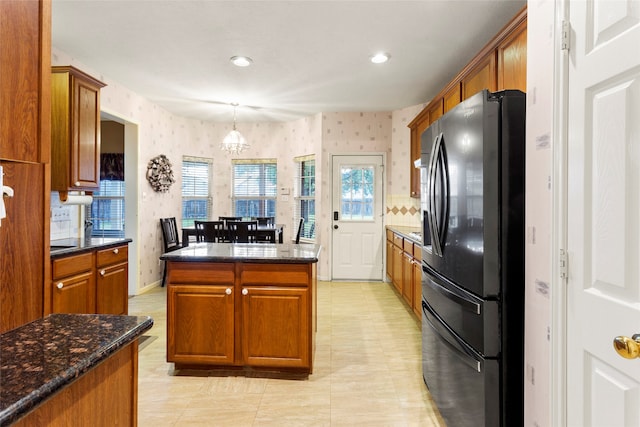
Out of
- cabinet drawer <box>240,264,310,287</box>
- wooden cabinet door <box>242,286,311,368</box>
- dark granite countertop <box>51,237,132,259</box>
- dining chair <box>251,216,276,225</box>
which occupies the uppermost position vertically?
dining chair <box>251,216,276,225</box>

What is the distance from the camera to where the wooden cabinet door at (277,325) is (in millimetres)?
2512

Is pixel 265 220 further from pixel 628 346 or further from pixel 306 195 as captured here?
pixel 628 346

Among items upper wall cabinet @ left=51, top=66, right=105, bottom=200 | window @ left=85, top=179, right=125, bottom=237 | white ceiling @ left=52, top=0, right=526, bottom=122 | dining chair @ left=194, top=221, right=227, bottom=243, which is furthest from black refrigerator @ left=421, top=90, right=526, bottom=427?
window @ left=85, top=179, right=125, bottom=237

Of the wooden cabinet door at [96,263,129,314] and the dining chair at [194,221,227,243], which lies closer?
the wooden cabinet door at [96,263,129,314]

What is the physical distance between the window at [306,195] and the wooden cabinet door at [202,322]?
11.4ft

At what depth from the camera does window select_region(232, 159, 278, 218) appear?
645 cm

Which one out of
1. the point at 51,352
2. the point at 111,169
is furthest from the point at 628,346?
the point at 111,169

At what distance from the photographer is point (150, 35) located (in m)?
3.13

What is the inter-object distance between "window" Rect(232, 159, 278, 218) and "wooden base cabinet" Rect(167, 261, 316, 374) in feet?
12.8

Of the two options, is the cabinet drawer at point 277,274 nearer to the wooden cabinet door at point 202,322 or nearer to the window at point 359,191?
the wooden cabinet door at point 202,322

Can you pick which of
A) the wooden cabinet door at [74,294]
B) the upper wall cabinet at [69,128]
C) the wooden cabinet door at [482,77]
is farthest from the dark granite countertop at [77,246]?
the wooden cabinet door at [482,77]

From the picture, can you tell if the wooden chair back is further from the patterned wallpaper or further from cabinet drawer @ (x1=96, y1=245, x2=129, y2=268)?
cabinet drawer @ (x1=96, y1=245, x2=129, y2=268)

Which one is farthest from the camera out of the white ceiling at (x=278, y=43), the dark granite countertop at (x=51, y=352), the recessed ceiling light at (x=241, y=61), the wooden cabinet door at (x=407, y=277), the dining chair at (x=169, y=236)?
the dining chair at (x=169, y=236)

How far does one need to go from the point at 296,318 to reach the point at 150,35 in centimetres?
264
